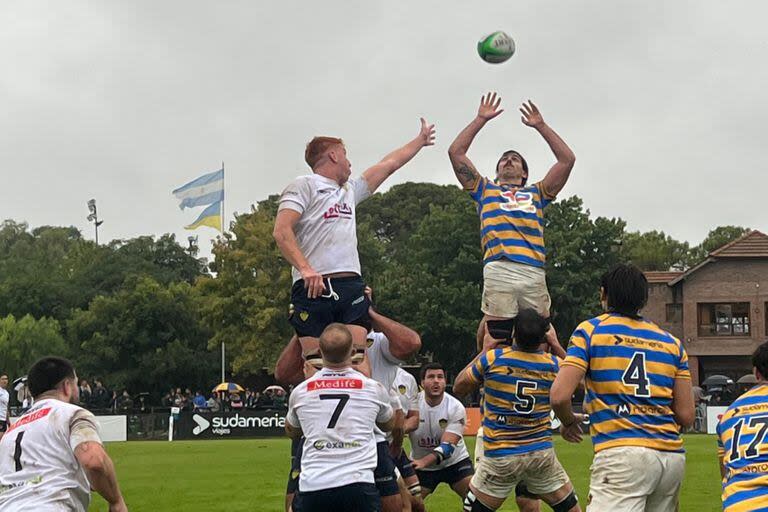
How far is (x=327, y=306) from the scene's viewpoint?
392 inches

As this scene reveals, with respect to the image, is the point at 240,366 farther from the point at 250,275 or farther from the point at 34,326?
the point at 34,326

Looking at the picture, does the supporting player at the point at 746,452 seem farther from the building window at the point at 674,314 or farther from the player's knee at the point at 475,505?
the building window at the point at 674,314

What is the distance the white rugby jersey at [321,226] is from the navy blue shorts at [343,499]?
223cm

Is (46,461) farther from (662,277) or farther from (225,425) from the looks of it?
(662,277)

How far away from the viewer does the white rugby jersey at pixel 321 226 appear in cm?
1010

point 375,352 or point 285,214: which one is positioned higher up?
point 285,214

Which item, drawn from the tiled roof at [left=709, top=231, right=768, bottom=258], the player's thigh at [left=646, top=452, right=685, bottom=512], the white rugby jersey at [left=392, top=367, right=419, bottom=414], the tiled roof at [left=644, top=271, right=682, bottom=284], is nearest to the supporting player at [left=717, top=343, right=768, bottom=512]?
the player's thigh at [left=646, top=452, right=685, bottom=512]

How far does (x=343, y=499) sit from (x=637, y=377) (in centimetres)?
229

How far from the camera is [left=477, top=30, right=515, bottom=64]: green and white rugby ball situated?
41.5 ft

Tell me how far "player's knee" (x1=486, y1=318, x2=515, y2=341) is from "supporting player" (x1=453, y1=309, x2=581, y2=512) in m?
0.71

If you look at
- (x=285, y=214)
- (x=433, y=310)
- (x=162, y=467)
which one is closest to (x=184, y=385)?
(x=433, y=310)

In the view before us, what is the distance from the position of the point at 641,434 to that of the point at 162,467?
20.2 m

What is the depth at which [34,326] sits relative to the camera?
75.8 metres

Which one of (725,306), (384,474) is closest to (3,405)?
(384,474)
